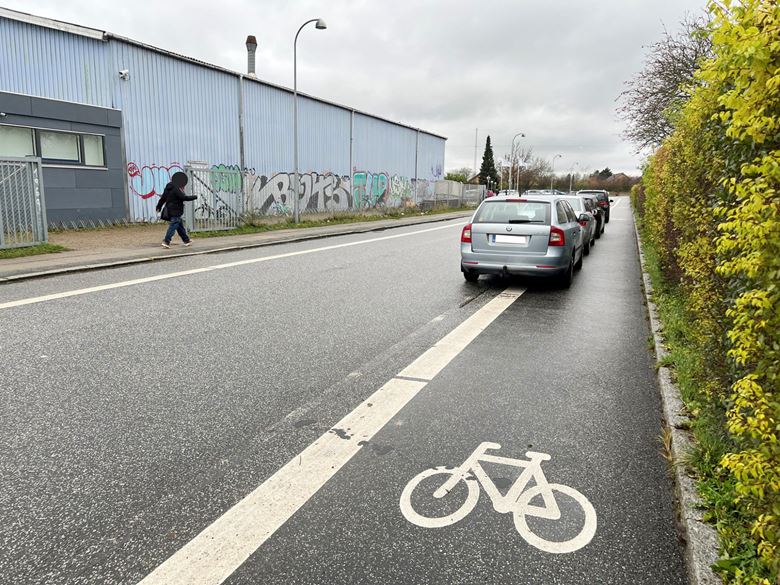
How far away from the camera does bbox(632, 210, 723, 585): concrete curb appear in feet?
7.82

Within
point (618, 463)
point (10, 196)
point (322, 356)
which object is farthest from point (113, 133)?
point (618, 463)

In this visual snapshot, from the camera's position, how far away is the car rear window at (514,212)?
924 cm

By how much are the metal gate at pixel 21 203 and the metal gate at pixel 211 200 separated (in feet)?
16.4

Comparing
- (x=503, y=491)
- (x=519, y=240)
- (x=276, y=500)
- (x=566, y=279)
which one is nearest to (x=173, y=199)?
(x=519, y=240)

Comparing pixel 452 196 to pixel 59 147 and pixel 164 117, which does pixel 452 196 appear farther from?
pixel 59 147

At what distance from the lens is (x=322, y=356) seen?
5.46 meters

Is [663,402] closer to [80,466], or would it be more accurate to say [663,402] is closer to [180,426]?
[180,426]

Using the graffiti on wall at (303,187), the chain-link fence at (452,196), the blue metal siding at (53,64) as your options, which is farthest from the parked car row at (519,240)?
the chain-link fence at (452,196)

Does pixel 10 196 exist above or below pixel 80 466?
above

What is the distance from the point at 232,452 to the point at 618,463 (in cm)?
235

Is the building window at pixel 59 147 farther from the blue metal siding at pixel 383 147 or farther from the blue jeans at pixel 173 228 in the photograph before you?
the blue metal siding at pixel 383 147

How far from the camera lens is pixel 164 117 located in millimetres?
21062

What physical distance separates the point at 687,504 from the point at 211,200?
58.1ft

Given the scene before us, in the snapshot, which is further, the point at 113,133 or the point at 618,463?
the point at 113,133
